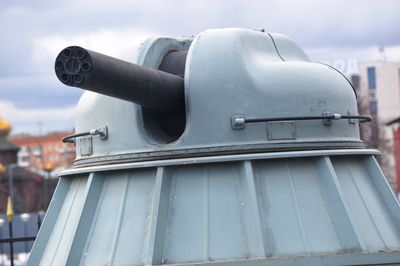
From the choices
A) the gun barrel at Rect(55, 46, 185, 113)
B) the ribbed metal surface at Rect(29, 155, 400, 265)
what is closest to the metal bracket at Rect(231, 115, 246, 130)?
the ribbed metal surface at Rect(29, 155, 400, 265)

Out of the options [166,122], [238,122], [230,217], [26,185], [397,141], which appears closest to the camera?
[230,217]

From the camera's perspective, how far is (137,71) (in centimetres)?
721

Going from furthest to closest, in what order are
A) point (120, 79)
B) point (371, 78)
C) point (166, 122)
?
point (371, 78), point (166, 122), point (120, 79)

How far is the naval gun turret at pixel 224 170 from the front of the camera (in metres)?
7.45

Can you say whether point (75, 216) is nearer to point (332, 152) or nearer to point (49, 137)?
point (332, 152)

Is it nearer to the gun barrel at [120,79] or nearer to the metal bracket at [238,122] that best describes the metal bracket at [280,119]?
the metal bracket at [238,122]

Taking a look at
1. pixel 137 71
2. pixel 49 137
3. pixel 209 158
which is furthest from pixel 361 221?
pixel 49 137

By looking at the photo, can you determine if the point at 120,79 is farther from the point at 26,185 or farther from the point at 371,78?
the point at 371,78

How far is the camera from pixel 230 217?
7512 millimetres

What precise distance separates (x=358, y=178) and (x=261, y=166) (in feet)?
2.66

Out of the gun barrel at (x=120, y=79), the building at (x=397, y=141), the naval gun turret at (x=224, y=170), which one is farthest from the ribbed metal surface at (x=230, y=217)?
the building at (x=397, y=141)

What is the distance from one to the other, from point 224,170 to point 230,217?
32 centimetres

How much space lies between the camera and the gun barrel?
22.2ft

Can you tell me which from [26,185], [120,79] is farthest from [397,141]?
[120,79]
